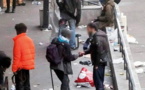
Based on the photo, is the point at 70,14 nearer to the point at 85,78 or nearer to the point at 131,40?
the point at 131,40

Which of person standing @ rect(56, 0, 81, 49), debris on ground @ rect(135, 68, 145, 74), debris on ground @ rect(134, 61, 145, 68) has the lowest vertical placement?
debris on ground @ rect(134, 61, 145, 68)

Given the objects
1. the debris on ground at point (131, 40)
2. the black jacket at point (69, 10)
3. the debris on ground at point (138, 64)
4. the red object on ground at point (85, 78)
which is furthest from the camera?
the debris on ground at point (131, 40)

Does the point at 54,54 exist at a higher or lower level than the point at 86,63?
higher

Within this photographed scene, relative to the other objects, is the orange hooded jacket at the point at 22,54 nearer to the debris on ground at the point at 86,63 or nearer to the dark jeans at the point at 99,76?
the dark jeans at the point at 99,76

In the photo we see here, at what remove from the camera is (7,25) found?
60.4ft

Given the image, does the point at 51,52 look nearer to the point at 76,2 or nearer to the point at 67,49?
the point at 67,49

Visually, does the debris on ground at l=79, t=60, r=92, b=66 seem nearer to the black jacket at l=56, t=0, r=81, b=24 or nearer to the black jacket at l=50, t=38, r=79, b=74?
the black jacket at l=56, t=0, r=81, b=24

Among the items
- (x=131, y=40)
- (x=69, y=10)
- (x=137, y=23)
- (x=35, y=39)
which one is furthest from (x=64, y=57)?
(x=137, y=23)

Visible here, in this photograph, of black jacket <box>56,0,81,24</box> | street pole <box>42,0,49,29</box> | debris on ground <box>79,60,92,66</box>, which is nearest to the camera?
debris on ground <box>79,60,92,66</box>

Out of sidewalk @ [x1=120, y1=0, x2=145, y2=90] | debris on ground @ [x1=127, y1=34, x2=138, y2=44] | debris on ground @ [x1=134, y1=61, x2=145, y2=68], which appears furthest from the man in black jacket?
debris on ground @ [x1=127, y1=34, x2=138, y2=44]

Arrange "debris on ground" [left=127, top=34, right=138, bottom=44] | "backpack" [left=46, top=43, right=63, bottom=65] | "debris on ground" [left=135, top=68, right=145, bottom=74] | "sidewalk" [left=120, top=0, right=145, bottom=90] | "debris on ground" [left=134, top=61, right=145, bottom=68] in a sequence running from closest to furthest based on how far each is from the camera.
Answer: "backpack" [left=46, top=43, right=63, bottom=65] → "debris on ground" [left=135, top=68, right=145, bottom=74] → "debris on ground" [left=134, top=61, right=145, bottom=68] → "sidewalk" [left=120, top=0, right=145, bottom=90] → "debris on ground" [left=127, top=34, right=138, bottom=44]

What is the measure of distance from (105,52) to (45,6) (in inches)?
273

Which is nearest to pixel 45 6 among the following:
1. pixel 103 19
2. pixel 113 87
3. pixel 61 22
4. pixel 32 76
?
pixel 103 19

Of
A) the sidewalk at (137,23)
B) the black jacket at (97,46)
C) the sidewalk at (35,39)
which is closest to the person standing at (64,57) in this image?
the black jacket at (97,46)
